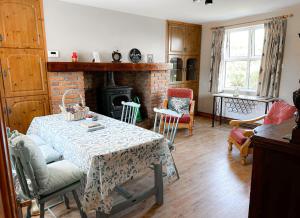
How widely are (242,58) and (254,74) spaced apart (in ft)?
1.51

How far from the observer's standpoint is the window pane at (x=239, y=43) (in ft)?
15.8

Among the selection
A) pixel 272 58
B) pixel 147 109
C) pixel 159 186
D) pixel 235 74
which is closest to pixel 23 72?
pixel 147 109

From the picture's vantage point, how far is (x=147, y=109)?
4750 millimetres

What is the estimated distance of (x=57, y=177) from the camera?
5.77 ft

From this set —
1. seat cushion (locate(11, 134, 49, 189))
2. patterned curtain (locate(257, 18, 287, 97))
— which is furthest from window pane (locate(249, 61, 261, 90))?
seat cushion (locate(11, 134, 49, 189))

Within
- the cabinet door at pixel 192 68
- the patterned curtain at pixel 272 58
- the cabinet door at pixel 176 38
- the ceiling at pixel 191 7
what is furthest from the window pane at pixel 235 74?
the cabinet door at pixel 176 38

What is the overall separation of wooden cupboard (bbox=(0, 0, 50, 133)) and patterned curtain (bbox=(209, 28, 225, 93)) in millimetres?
3740

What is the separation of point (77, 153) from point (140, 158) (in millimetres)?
534

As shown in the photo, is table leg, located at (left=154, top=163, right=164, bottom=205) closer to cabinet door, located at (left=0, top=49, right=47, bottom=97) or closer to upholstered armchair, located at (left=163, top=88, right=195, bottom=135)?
upholstered armchair, located at (left=163, top=88, right=195, bottom=135)

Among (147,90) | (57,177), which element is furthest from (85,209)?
(147,90)

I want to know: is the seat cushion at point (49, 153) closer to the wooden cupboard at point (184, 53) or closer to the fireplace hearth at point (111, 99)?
the fireplace hearth at point (111, 99)

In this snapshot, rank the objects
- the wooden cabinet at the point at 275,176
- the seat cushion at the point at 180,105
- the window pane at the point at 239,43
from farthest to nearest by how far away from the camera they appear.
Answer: the window pane at the point at 239,43
the seat cushion at the point at 180,105
the wooden cabinet at the point at 275,176

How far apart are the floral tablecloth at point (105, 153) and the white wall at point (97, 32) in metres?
1.78

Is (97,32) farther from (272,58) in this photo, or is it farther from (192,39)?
(272,58)
